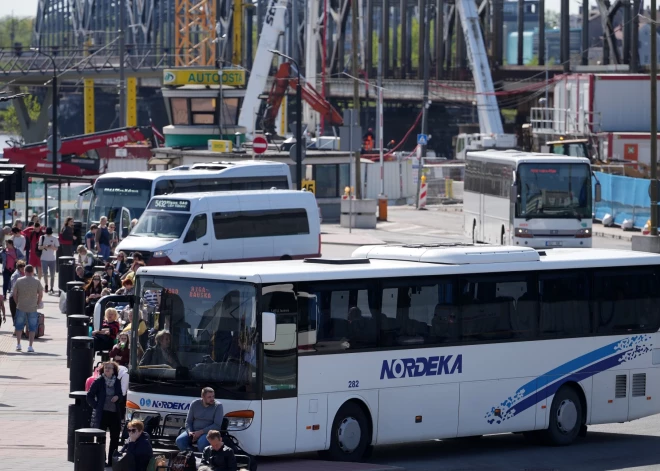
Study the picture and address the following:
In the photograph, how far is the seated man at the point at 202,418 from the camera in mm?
12914

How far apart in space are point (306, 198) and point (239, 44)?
61590 mm

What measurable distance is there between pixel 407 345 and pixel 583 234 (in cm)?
2330

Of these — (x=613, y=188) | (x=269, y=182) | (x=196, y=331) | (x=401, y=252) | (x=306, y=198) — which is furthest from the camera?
(x=613, y=188)

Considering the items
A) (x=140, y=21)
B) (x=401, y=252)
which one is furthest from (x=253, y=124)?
(x=140, y=21)

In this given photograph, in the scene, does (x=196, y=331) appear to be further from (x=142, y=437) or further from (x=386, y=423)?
(x=386, y=423)

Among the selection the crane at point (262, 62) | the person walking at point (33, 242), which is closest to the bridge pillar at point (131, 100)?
the crane at point (262, 62)

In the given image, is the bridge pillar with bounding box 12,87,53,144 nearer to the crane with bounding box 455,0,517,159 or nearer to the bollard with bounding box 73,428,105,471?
the crane with bounding box 455,0,517,159

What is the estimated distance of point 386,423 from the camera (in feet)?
48.3

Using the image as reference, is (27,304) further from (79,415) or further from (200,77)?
(200,77)

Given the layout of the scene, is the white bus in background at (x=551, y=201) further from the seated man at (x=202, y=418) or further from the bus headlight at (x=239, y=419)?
the seated man at (x=202, y=418)

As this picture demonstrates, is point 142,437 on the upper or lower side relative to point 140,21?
lower

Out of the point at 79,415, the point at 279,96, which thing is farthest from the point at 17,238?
the point at 279,96

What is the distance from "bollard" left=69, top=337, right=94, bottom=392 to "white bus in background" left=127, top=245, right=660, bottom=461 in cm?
265

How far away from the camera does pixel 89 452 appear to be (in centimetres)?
1217
